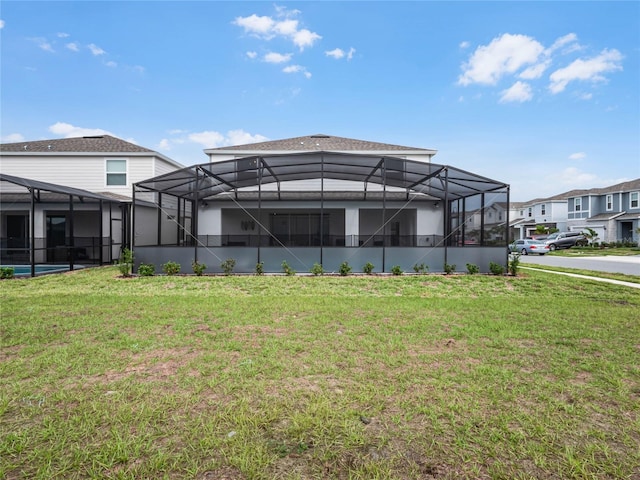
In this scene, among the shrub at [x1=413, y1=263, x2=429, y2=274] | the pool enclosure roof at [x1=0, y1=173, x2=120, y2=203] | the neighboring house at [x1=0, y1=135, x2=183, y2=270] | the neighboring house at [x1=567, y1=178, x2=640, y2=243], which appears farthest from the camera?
the neighboring house at [x1=567, y1=178, x2=640, y2=243]

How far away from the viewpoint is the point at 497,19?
1182 cm

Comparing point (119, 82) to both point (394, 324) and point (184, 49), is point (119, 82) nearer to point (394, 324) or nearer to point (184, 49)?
point (184, 49)

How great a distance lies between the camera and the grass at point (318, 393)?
7.12 feet

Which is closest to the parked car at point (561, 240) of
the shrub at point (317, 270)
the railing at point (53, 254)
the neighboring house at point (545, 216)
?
the neighboring house at point (545, 216)

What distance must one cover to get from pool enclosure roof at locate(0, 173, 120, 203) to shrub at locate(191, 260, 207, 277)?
17.6 ft

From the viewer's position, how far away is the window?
680 inches

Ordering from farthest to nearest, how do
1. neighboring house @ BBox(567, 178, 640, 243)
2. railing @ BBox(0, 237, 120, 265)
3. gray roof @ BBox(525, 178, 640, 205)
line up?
gray roof @ BBox(525, 178, 640, 205), neighboring house @ BBox(567, 178, 640, 243), railing @ BBox(0, 237, 120, 265)

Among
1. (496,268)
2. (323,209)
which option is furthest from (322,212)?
(496,268)

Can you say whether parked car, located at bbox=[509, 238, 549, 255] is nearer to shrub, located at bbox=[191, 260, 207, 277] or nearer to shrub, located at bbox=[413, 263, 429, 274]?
shrub, located at bbox=[413, 263, 429, 274]

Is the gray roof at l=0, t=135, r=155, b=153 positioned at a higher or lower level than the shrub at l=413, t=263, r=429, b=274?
higher

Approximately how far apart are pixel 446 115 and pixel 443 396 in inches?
822

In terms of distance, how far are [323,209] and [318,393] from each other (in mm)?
12552

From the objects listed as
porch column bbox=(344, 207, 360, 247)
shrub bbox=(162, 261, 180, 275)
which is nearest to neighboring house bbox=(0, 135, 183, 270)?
shrub bbox=(162, 261, 180, 275)

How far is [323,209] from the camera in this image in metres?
15.3
